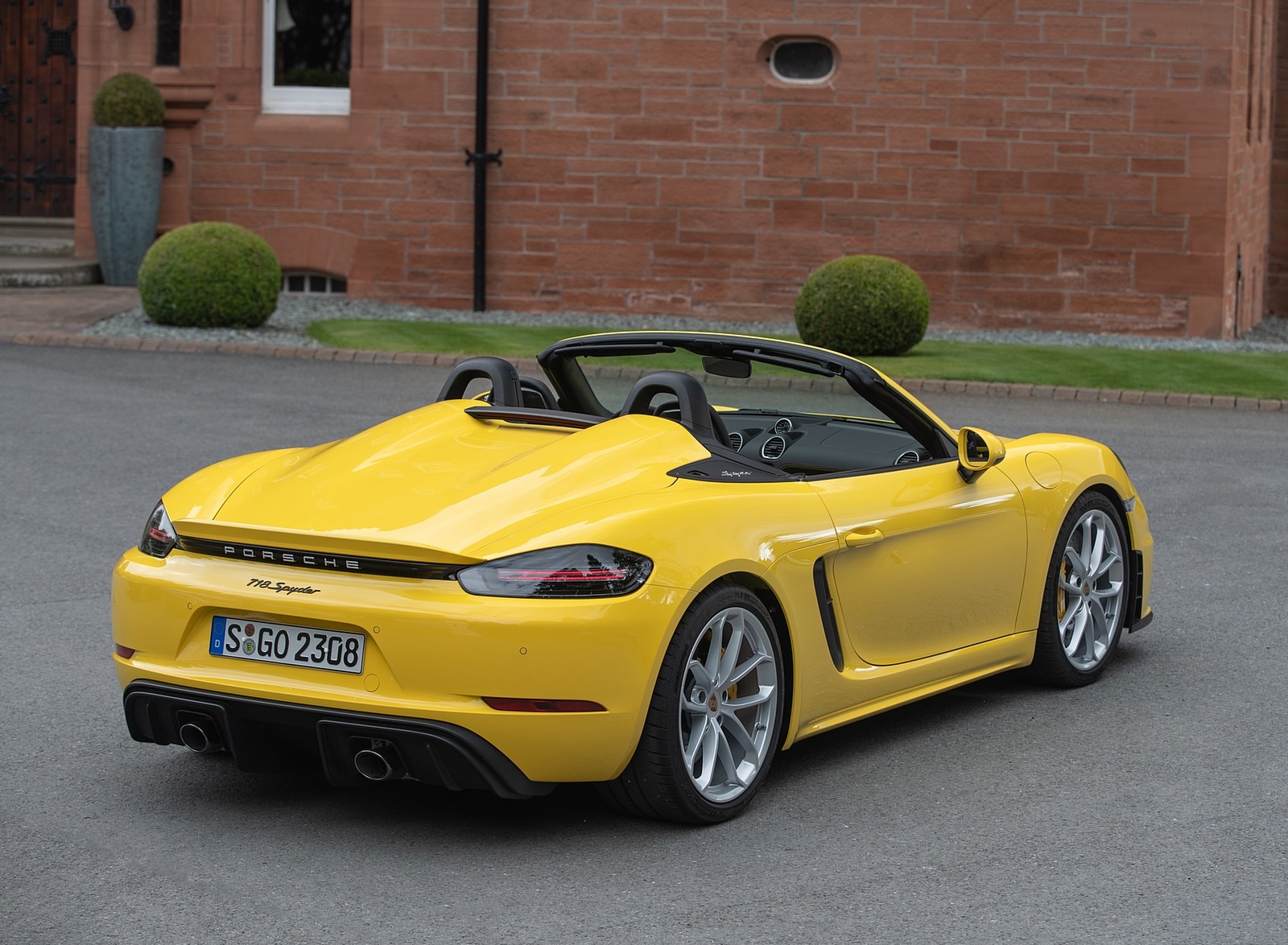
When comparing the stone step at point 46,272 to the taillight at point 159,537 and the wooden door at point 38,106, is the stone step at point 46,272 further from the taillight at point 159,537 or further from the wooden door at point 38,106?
the taillight at point 159,537

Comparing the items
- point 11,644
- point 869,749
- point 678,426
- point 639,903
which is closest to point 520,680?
point 639,903

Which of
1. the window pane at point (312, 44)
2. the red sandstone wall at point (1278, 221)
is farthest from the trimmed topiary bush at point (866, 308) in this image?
the red sandstone wall at point (1278, 221)

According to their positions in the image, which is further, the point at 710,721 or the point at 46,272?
the point at 46,272

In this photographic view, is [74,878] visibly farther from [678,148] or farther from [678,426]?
[678,148]

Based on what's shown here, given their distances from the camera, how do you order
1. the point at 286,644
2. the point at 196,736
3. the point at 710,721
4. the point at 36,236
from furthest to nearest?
1. the point at 36,236
2. the point at 710,721
3. the point at 196,736
4. the point at 286,644

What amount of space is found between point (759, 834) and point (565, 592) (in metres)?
0.90

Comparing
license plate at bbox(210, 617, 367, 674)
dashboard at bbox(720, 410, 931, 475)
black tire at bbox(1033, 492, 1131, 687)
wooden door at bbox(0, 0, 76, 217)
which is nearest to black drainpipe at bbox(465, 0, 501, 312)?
wooden door at bbox(0, 0, 76, 217)

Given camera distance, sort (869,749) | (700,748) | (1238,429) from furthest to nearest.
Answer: (1238,429) < (869,749) < (700,748)

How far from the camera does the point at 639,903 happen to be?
4.45 meters

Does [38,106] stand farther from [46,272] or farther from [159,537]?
[159,537]

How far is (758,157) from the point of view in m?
22.1

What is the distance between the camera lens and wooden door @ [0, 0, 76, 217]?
996 inches

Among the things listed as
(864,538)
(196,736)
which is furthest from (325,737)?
(864,538)

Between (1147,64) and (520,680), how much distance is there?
735 inches
